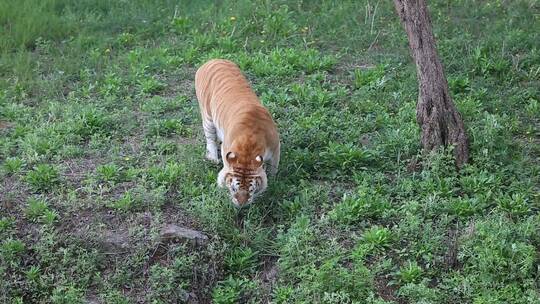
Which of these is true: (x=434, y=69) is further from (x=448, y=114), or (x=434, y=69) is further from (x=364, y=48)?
(x=364, y=48)

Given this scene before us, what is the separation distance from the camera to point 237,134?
7.89 m

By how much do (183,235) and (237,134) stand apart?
1.07 metres

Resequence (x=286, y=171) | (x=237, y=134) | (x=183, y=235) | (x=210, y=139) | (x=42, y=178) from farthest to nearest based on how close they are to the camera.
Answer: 1. (x=210, y=139)
2. (x=286, y=171)
3. (x=42, y=178)
4. (x=237, y=134)
5. (x=183, y=235)

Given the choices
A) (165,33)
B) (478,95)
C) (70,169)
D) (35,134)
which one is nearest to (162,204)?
(70,169)

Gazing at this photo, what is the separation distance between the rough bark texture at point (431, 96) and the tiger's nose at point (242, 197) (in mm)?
1969

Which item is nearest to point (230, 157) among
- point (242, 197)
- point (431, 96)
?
point (242, 197)

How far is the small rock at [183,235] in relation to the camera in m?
7.61

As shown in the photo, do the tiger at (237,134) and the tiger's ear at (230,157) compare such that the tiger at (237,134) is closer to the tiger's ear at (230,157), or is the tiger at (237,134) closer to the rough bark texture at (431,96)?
the tiger's ear at (230,157)

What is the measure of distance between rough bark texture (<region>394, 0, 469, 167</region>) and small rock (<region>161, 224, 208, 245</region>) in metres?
2.47

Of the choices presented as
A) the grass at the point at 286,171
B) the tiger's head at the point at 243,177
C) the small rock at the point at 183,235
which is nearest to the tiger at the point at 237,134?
the tiger's head at the point at 243,177

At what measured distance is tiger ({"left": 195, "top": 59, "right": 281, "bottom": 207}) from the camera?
7.71m

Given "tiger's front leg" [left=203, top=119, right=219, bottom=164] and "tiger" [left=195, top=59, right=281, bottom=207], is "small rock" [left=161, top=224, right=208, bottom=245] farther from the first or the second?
"tiger's front leg" [left=203, top=119, right=219, bottom=164]

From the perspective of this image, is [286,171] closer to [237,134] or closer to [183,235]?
[237,134]

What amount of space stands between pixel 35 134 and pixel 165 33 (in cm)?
357
